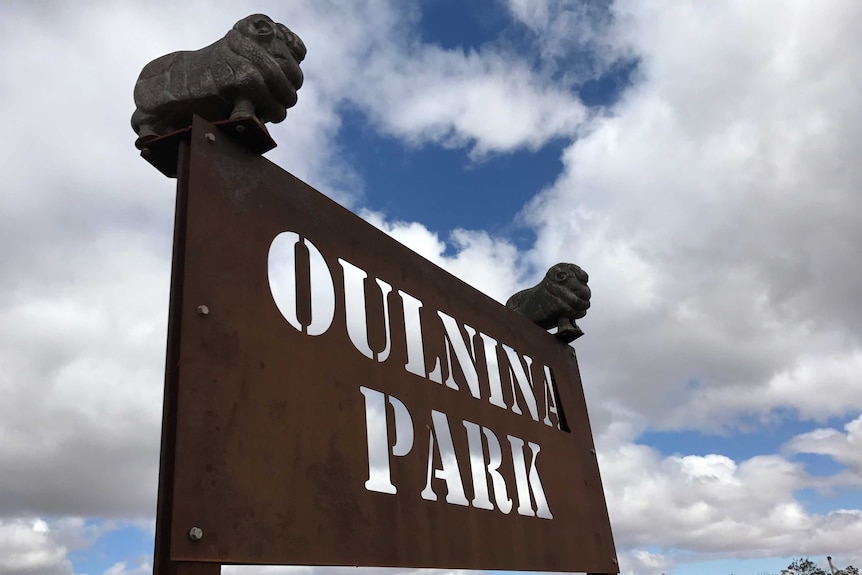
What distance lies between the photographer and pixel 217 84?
89.1 inches

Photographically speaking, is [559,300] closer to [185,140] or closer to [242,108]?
[242,108]

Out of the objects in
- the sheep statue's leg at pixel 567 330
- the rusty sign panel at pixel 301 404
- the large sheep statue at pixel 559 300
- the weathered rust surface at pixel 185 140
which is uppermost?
the large sheep statue at pixel 559 300

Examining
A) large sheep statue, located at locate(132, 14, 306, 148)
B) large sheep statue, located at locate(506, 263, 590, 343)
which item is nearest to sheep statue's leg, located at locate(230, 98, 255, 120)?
large sheep statue, located at locate(132, 14, 306, 148)

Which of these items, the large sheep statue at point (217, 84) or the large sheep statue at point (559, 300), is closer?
the large sheep statue at point (217, 84)

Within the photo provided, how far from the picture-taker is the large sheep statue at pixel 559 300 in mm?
4391

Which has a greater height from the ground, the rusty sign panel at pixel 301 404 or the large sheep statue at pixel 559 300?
the large sheep statue at pixel 559 300

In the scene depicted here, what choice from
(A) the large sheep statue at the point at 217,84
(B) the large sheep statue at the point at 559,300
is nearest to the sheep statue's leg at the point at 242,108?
(A) the large sheep statue at the point at 217,84

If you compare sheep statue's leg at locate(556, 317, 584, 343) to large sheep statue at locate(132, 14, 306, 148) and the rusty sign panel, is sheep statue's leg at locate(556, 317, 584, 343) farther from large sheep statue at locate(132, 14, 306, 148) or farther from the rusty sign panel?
large sheep statue at locate(132, 14, 306, 148)

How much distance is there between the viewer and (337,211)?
2627mm

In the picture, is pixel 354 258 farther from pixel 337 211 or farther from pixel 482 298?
pixel 482 298

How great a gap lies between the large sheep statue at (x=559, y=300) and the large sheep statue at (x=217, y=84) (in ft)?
8.22

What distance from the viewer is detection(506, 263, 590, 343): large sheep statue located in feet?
14.4

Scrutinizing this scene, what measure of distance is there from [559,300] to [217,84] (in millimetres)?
2739

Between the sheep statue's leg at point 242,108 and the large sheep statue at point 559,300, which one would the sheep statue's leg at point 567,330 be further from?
the sheep statue's leg at point 242,108
